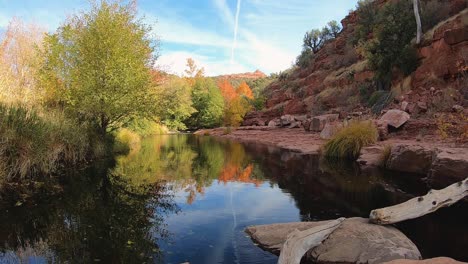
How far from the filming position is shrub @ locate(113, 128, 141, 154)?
18.6 metres

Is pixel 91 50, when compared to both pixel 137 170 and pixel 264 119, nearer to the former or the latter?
pixel 137 170

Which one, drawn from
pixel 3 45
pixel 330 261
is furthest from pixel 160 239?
pixel 3 45

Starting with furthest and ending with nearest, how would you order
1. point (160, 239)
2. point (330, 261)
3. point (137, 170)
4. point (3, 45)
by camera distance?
point (3, 45), point (137, 170), point (160, 239), point (330, 261)

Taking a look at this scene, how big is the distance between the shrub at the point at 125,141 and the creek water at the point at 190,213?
21.1 ft

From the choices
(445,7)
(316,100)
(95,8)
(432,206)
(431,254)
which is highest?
(445,7)

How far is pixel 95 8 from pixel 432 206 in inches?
619

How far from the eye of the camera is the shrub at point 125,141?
18625 millimetres

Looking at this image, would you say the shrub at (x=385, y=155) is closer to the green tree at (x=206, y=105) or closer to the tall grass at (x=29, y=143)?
the tall grass at (x=29, y=143)

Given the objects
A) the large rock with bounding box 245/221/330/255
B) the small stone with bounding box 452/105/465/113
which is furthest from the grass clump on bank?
the large rock with bounding box 245/221/330/255

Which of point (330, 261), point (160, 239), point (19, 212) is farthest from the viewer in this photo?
point (19, 212)

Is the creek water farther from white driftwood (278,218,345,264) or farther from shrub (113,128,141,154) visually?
shrub (113,128,141,154)

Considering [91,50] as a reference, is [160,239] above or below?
below

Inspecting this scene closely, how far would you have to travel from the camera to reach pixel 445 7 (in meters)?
24.8

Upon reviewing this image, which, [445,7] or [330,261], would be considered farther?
[445,7]
